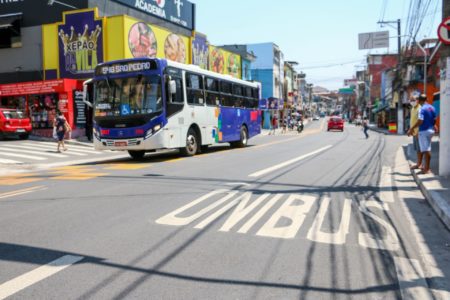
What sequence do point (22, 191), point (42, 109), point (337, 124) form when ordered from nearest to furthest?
point (22, 191), point (42, 109), point (337, 124)

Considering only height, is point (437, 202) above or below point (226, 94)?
below

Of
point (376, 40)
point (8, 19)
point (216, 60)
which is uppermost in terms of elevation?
point (376, 40)

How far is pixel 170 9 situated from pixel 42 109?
1406 centimetres

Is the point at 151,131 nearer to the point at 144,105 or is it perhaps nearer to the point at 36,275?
the point at 144,105

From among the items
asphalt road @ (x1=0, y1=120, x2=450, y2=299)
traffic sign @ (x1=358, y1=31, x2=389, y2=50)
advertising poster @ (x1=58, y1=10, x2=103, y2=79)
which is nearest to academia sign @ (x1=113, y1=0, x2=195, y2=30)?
advertising poster @ (x1=58, y1=10, x2=103, y2=79)

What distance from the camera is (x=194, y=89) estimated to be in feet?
54.1

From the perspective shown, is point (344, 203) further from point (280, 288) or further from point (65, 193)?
point (65, 193)

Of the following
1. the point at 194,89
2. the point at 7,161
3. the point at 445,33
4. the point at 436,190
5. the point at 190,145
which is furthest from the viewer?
the point at 194,89

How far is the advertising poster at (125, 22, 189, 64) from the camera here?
89.0 feet

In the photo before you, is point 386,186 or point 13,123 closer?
point 386,186

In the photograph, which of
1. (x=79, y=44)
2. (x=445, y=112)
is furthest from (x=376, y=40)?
(x=445, y=112)

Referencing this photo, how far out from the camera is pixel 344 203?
7.13 metres

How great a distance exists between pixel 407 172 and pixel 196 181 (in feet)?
18.8

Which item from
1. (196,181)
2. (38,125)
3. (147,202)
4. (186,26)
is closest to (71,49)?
(38,125)
